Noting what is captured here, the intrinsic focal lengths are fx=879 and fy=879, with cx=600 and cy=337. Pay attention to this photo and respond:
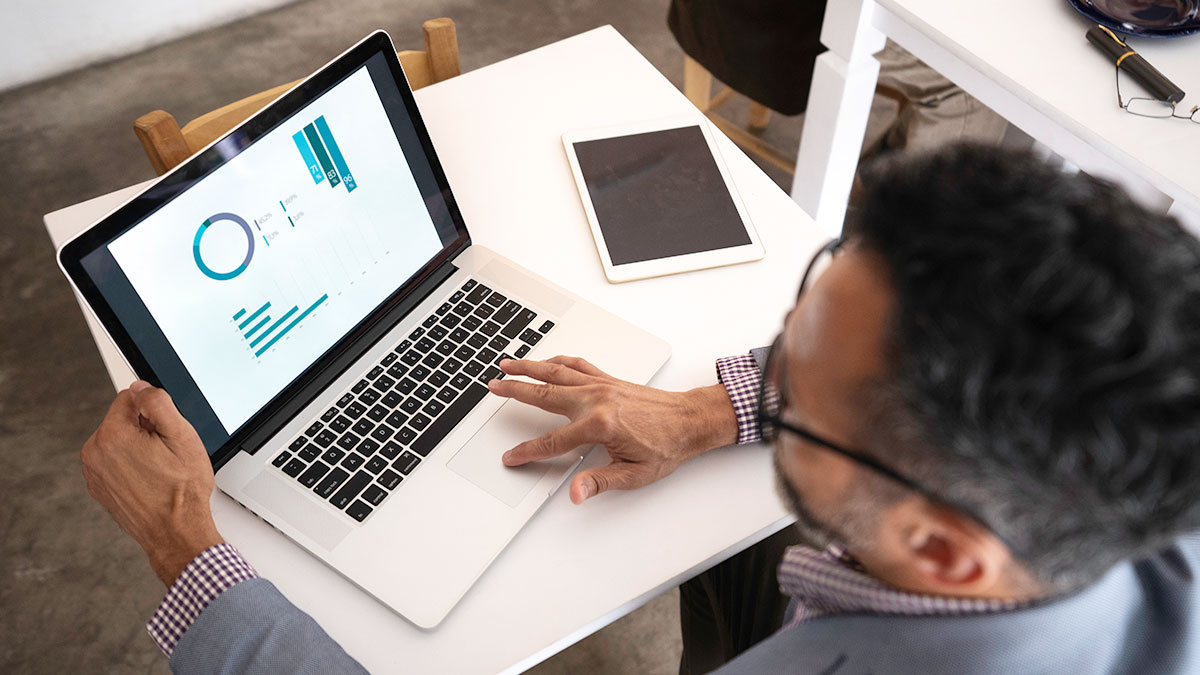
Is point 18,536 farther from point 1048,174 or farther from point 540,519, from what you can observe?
point 1048,174

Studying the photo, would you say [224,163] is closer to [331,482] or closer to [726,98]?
[331,482]

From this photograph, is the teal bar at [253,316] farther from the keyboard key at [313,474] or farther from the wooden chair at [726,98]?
the wooden chair at [726,98]

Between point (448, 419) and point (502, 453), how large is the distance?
7cm

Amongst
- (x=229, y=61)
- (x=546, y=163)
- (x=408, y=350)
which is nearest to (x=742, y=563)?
(x=408, y=350)

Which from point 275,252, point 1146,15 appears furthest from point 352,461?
point 1146,15

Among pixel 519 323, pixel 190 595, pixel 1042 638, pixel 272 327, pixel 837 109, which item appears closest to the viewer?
pixel 1042 638

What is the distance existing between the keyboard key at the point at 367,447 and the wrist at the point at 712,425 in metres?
0.33

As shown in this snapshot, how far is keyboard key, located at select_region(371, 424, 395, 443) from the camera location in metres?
0.93

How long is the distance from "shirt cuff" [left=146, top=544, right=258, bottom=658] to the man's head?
1.88 ft

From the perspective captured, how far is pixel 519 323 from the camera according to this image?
3.40ft

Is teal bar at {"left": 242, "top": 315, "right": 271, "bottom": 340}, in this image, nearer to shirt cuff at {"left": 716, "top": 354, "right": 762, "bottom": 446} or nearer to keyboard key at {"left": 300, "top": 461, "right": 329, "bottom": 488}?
keyboard key at {"left": 300, "top": 461, "right": 329, "bottom": 488}

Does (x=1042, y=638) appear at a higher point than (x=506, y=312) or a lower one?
higher

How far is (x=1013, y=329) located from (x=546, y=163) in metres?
0.85

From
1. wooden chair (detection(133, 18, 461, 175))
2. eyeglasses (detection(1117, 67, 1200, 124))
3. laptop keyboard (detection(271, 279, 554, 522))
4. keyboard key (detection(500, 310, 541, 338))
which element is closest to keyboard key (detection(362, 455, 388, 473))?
laptop keyboard (detection(271, 279, 554, 522))
